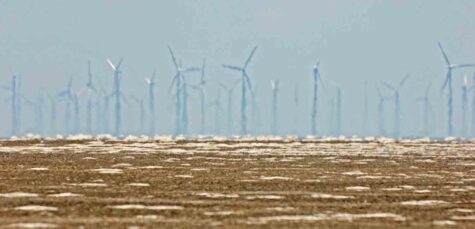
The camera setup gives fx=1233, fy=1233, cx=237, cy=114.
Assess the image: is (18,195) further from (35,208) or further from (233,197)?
(233,197)

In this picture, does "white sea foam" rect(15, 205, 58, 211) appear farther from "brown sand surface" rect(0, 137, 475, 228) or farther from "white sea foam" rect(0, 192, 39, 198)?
"white sea foam" rect(0, 192, 39, 198)

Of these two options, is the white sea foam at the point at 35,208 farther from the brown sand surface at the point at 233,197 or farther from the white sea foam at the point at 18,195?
the white sea foam at the point at 18,195

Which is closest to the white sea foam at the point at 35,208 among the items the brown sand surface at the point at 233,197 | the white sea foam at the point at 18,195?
the brown sand surface at the point at 233,197

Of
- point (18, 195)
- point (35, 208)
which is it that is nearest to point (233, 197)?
point (18, 195)

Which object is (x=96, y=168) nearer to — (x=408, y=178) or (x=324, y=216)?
(x=408, y=178)

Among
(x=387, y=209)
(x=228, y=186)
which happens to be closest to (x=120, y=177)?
(x=228, y=186)

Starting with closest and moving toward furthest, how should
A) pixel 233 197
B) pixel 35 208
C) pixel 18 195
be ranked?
pixel 35 208, pixel 18 195, pixel 233 197

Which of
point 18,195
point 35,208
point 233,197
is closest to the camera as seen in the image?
point 35,208

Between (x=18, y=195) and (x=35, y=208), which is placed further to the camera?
(x=18, y=195)

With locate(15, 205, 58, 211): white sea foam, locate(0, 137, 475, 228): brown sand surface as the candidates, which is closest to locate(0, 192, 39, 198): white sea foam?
locate(0, 137, 475, 228): brown sand surface

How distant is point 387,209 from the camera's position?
18.9m

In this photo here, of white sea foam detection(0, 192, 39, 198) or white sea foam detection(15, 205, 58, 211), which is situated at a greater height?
white sea foam detection(0, 192, 39, 198)

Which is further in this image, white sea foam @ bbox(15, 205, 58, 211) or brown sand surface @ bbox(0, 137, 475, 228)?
white sea foam @ bbox(15, 205, 58, 211)

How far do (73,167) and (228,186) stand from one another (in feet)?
30.0
